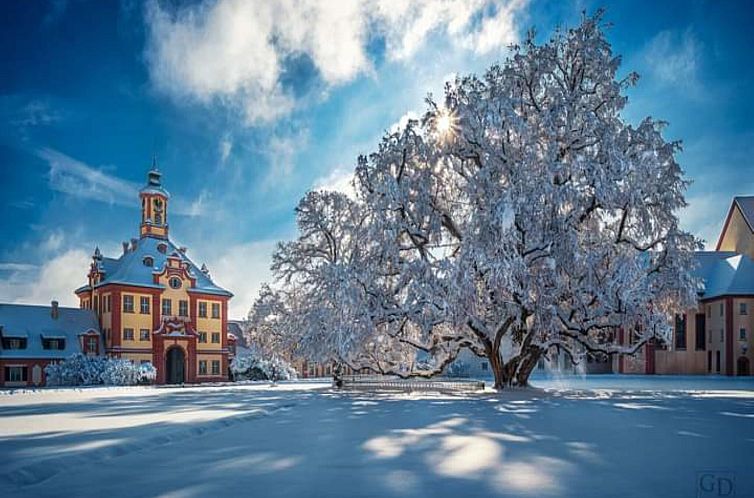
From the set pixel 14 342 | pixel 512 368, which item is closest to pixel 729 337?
pixel 512 368

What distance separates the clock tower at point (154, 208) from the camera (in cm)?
5853

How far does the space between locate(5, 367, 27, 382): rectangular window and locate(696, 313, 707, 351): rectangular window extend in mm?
59189

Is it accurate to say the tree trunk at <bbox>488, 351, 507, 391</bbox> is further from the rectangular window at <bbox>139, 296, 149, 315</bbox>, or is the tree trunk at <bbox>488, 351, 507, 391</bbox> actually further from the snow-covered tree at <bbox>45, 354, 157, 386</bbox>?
the rectangular window at <bbox>139, 296, 149, 315</bbox>

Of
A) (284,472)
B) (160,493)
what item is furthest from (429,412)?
(160,493)

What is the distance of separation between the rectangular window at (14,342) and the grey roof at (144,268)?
7.50 m

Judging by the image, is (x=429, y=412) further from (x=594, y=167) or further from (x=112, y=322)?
(x=112, y=322)

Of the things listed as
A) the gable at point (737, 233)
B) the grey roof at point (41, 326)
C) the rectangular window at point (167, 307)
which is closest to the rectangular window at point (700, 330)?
the gable at point (737, 233)

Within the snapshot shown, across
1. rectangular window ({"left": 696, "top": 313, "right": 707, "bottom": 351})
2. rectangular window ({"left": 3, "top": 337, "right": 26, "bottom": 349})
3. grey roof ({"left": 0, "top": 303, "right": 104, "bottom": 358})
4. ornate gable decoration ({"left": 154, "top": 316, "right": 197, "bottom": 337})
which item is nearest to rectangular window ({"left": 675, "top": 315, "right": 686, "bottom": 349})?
rectangular window ({"left": 696, "top": 313, "right": 707, "bottom": 351})

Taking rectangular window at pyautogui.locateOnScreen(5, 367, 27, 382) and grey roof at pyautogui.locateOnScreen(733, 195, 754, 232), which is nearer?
rectangular window at pyautogui.locateOnScreen(5, 367, 27, 382)

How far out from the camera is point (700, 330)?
56594 millimetres

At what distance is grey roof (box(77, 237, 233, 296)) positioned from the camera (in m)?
53.6

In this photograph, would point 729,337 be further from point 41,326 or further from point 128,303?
point 41,326

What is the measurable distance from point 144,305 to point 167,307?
6.91 ft

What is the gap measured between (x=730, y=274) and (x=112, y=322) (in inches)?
2172
